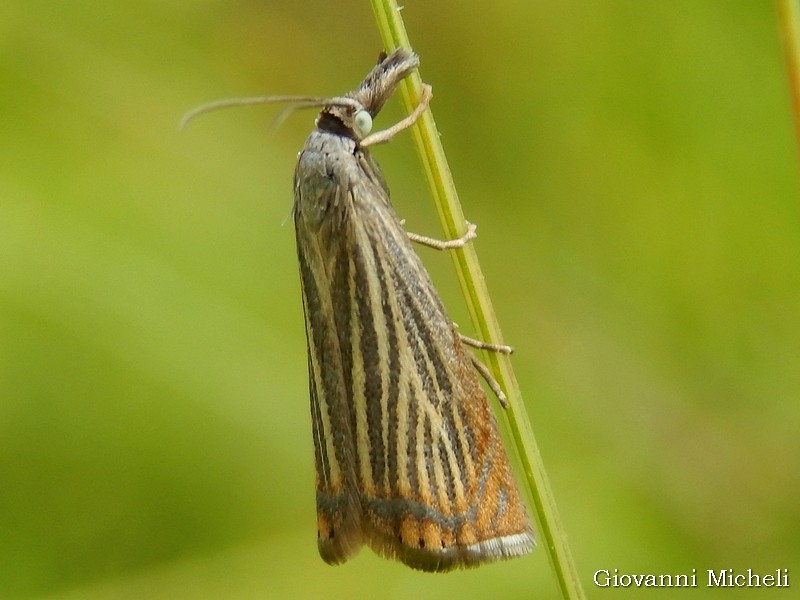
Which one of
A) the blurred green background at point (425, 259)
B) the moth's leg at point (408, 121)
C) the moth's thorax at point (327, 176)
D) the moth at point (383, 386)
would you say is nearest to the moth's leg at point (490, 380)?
the moth at point (383, 386)

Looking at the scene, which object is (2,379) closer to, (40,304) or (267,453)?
(40,304)

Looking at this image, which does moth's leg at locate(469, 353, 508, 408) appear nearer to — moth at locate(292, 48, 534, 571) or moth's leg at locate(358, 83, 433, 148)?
moth at locate(292, 48, 534, 571)

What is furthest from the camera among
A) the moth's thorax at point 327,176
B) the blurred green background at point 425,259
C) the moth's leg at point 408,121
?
the blurred green background at point 425,259

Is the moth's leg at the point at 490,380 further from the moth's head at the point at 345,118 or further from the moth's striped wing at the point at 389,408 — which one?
the moth's head at the point at 345,118

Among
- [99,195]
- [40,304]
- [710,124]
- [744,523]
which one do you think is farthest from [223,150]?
[744,523]

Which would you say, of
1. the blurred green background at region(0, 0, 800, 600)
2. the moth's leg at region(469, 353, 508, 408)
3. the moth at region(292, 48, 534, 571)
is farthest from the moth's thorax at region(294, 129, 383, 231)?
the blurred green background at region(0, 0, 800, 600)

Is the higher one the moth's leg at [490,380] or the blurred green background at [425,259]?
the blurred green background at [425,259]

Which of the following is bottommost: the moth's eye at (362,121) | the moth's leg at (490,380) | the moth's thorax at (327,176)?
the moth's leg at (490,380)

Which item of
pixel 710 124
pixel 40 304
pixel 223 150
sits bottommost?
pixel 40 304
